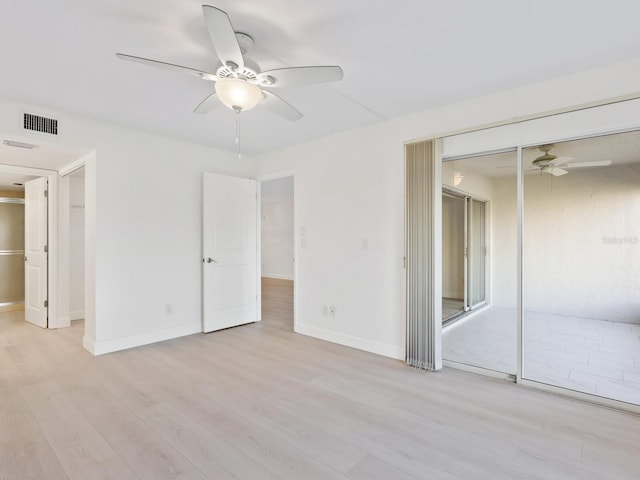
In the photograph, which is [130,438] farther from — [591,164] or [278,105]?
[591,164]

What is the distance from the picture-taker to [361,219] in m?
3.82

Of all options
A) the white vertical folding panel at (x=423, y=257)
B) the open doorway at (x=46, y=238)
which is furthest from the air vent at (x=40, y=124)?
the white vertical folding panel at (x=423, y=257)

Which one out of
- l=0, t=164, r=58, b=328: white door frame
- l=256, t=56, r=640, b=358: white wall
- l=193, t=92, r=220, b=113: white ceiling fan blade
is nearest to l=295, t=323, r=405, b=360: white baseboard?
l=256, t=56, r=640, b=358: white wall

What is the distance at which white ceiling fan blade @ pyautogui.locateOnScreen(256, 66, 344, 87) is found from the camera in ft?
6.40

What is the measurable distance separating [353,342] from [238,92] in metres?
2.85

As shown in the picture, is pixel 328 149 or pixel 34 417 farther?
pixel 328 149

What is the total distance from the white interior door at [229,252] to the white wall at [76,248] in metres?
2.26

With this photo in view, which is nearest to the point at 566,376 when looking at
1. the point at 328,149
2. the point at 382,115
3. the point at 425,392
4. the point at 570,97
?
the point at 425,392

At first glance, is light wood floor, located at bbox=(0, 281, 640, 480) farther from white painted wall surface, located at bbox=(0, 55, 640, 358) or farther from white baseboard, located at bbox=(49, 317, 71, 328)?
white baseboard, located at bbox=(49, 317, 71, 328)

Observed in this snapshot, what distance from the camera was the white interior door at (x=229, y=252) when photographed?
175 inches

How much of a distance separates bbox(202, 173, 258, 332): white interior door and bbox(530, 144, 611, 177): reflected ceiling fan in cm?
351

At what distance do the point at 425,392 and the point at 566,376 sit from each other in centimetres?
121

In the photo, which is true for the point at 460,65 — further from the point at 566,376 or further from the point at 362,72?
the point at 566,376

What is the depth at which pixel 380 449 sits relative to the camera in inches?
79.0
